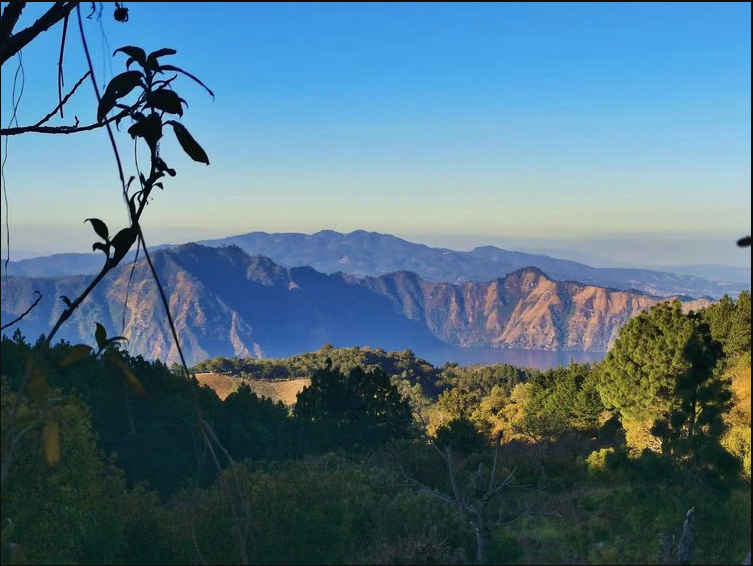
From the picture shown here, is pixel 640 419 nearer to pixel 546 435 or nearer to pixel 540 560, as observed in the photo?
pixel 546 435

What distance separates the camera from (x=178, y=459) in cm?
2184

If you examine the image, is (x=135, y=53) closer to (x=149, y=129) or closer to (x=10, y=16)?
(x=149, y=129)

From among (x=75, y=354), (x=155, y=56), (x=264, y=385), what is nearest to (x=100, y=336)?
(x=75, y=354)

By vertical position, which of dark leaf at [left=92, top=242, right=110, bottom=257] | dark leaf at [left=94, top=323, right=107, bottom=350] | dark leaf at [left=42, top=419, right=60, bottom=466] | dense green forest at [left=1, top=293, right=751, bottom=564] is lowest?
dense green forest at [left=1, top=293, right=751, bottom=564]

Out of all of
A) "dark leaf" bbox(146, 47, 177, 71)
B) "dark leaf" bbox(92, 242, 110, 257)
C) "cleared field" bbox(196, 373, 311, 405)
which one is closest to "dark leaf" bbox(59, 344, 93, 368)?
"dark leaf" bbox(92, 242, 110, 257)

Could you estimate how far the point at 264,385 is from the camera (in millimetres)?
78938

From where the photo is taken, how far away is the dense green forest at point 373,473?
5.52 m

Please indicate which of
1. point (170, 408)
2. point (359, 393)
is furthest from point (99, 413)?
point (359, 393)

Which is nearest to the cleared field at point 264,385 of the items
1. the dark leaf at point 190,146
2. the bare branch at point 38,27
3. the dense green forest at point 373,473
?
the dense green forest at point 373,473

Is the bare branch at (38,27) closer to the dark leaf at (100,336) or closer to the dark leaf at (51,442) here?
the dark leaf at (100,336)

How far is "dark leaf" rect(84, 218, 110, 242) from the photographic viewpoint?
1.21 meters

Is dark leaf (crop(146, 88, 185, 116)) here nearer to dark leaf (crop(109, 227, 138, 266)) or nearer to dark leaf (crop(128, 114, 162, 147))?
dark leaf (crop(128, 114, 162, 147))

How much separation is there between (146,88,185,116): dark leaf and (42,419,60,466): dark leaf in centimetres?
58

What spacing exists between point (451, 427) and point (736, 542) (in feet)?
55.2
